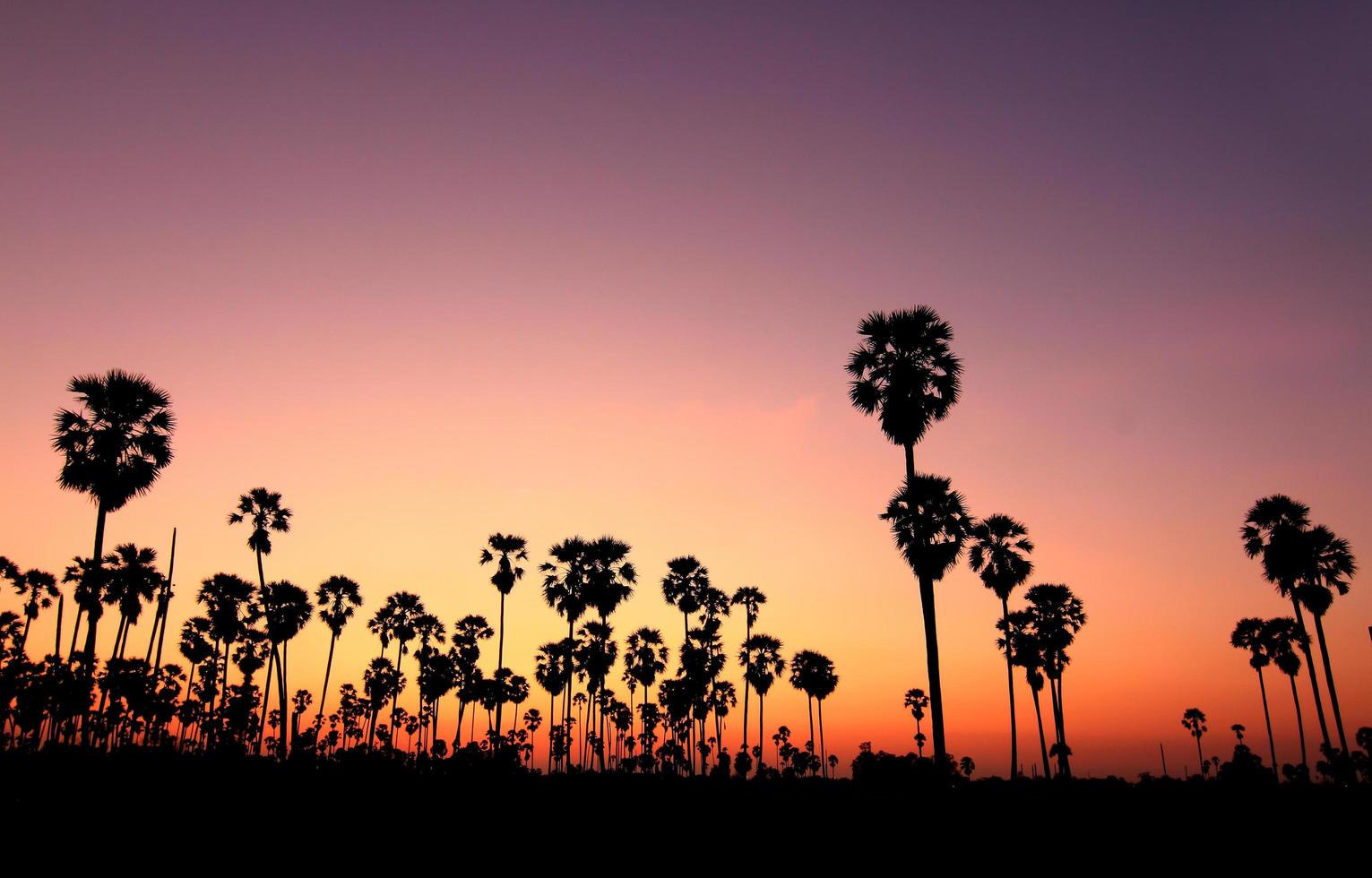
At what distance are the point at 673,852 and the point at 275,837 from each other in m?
9.06

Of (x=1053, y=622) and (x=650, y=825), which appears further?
(x=1053, y=622)

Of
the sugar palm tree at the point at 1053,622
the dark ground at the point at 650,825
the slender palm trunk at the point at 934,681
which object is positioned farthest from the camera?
the sugar palm tree at the point at 1053,622

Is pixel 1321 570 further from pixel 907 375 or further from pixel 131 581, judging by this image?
pixel 131 581

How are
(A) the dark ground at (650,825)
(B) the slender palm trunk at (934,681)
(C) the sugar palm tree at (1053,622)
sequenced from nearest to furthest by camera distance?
(A) the dark ground at (650,825) < (B) the slender palm trunk at (934,681) < (C) the sugar palm tree at (1053,622)

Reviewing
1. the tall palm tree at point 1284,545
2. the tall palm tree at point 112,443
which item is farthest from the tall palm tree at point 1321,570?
the tall palm tree at point 112,443

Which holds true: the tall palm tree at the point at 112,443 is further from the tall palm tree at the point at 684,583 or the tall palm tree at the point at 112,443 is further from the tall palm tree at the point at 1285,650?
the tall palm tree at the point at 1285,650

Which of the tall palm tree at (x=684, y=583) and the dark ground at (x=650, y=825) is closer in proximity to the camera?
the dark ground at (x=650, y=825)

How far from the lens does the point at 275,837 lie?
1756 centimetres

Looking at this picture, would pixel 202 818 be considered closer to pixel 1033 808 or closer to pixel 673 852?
pixel 673 852

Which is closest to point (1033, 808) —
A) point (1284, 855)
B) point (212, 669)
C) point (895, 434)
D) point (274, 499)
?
point (1284, 855)

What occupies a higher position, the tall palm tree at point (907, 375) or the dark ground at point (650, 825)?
the tall palm tree at point (907, 375)

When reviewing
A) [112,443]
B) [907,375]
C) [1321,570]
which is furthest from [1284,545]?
[112,443]

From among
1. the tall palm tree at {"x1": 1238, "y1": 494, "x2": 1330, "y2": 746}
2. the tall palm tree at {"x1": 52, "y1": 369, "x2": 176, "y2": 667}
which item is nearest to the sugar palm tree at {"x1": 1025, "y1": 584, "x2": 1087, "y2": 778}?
the tall palm tree at {"x1": 1238, "y1": 494, "x2": 1330, "y2": 746}

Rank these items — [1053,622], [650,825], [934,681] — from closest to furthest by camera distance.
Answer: [650,825] < [934,681] < [1053,622]
